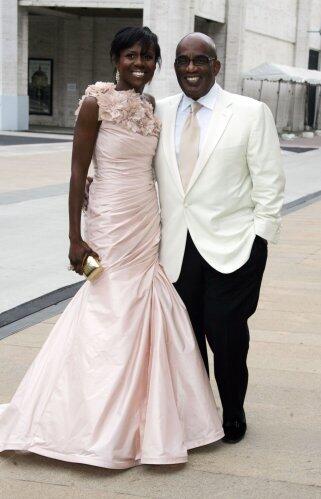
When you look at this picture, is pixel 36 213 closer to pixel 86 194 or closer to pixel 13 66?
pixel 86 194

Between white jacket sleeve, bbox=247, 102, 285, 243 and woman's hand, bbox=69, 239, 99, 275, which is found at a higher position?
white jacket sleeve, bbox=247, 102, 285, 243

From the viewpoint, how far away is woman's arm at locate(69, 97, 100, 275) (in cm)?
374

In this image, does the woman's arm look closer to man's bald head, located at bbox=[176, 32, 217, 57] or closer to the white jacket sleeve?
man's bald head, located at bbox=[176, 32, 217, 57]

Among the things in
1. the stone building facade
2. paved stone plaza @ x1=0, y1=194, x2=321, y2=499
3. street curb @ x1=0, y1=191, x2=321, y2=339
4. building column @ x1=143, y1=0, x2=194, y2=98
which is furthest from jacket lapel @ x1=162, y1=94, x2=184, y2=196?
building column @ x1=143, y1=0, x2=194, y2=98

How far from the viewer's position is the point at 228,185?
3.83 m

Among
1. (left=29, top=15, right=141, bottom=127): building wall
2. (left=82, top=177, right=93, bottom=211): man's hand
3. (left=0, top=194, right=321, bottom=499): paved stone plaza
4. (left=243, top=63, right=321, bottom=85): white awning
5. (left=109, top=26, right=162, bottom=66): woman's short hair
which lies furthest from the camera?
(left=29, top=15, right=141, bottom=127): building wall

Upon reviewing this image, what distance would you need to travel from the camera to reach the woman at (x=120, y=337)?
3.68 m

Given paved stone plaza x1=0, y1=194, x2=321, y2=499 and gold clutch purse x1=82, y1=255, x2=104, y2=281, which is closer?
paved stone plaza x1=0, y1=194, x2=321, y2=499

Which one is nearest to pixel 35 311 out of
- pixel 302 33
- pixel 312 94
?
pixel 302 33

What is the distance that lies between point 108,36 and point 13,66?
281 inches

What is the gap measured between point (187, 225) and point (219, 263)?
0.22m

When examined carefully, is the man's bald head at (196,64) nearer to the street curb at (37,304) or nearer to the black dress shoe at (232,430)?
the black dress shoe at (232,430)

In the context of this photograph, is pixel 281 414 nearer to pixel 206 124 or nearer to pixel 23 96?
pixel 206 124

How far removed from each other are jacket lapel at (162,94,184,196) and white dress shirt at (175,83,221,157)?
3cm
